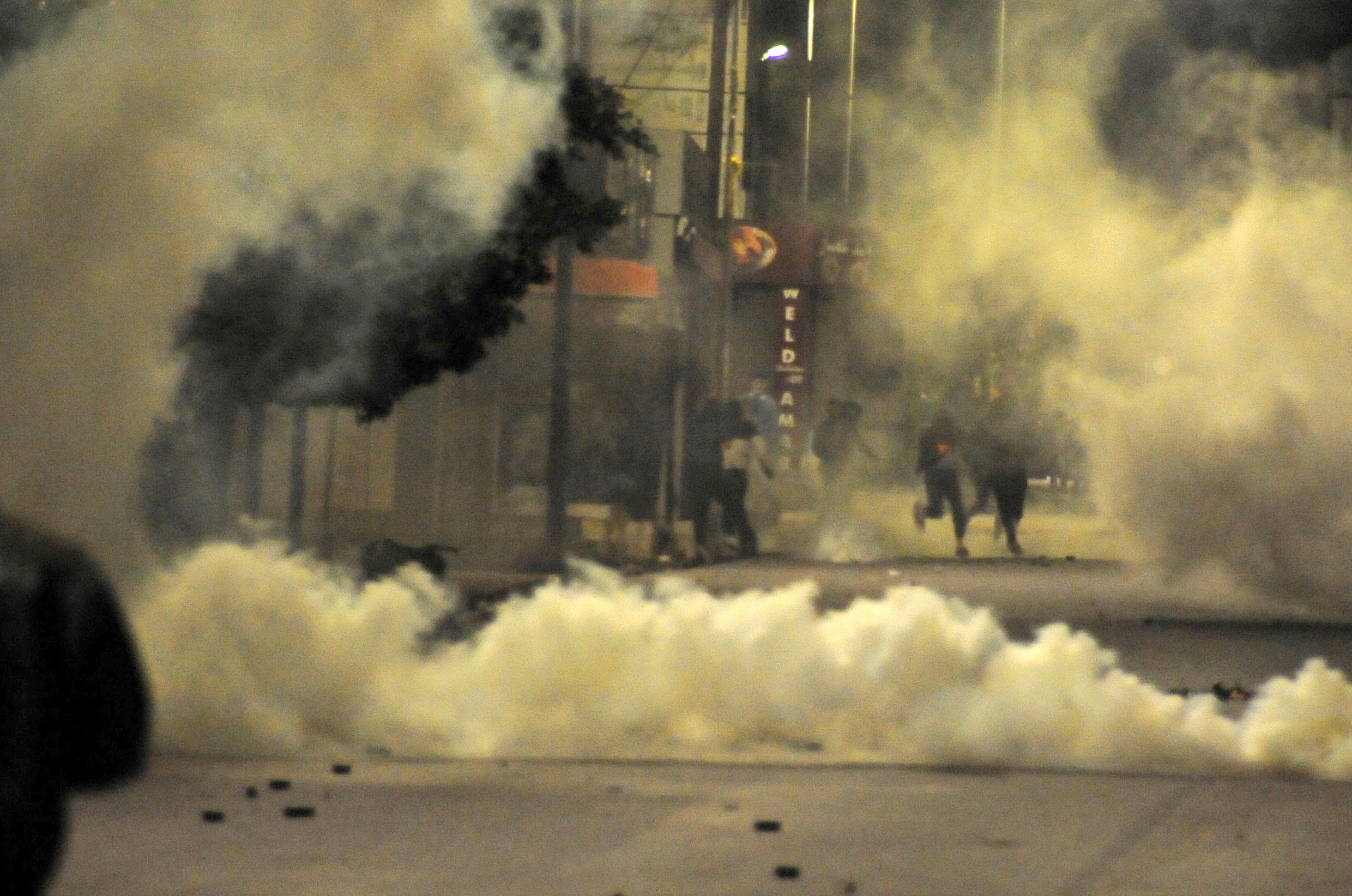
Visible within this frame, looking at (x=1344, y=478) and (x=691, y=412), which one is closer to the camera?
(x=1344, y=478)

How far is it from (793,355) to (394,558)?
31.9 meters

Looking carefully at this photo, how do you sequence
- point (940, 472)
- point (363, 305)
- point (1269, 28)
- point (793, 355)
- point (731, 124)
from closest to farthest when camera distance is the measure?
point (363, 305) → point (1269, 28) → point (940, 472) → point (731, 124) → point (793, 355)

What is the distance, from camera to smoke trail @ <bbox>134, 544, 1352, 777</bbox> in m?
8.16

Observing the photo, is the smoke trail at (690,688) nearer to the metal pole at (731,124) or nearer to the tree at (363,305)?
the tree at (363,305)

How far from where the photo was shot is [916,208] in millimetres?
29719

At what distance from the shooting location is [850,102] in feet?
161

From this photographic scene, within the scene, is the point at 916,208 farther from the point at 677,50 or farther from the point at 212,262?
the point at 212,262

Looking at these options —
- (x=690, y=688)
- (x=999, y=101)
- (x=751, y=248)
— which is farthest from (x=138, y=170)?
(x=751, y=248)

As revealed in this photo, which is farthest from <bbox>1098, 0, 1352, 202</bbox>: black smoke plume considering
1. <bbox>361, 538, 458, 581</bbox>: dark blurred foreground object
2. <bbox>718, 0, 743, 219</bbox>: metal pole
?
<bbox>361, 538, 458, 581</bbox>: dark blurred foreground object

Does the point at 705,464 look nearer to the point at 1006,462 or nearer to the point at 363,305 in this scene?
the point at 1006,462

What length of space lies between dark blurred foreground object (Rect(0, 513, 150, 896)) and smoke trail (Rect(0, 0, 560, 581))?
228 inches

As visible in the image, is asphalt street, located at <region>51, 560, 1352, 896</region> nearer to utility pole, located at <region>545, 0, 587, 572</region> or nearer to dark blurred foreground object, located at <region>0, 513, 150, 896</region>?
dark blurred foreground object, located at <region>0, 513, 150, 896</region>

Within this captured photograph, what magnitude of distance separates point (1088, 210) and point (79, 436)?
14762 millimetres

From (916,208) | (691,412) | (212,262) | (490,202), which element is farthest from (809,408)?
(212,262)
